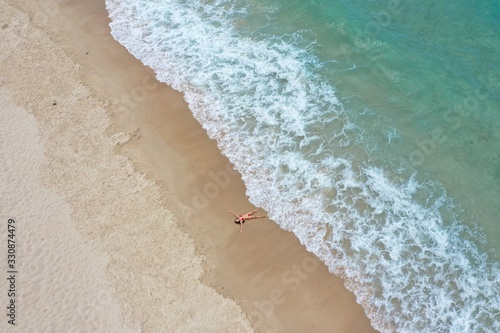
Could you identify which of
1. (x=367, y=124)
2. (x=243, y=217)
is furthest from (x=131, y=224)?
(x=367, y=124)

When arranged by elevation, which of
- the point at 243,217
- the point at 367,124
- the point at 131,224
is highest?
the point at 367,124

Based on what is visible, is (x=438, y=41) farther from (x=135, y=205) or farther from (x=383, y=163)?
(x=135, y=205)

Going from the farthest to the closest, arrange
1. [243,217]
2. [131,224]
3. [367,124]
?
[367,124] → [243,217] → [131,224]

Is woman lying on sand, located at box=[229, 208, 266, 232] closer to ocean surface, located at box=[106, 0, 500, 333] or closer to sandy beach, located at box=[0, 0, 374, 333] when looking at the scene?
sandy beach, located at box=[0, 0, 374, 333]

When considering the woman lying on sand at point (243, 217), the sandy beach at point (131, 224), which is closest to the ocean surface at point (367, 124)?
the woman lying on sand at point (243, 217)

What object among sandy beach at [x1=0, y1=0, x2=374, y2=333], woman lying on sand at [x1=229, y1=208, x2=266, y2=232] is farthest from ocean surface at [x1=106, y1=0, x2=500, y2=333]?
sandy beach at [x1=0, y1=0, x2=374, y2=333]

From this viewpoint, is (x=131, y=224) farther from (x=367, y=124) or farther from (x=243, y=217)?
(x=367, y=124)

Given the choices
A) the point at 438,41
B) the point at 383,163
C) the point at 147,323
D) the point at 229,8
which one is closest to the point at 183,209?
the point at 147,323

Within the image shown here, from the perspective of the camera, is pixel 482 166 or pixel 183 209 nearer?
pixel 183 209
